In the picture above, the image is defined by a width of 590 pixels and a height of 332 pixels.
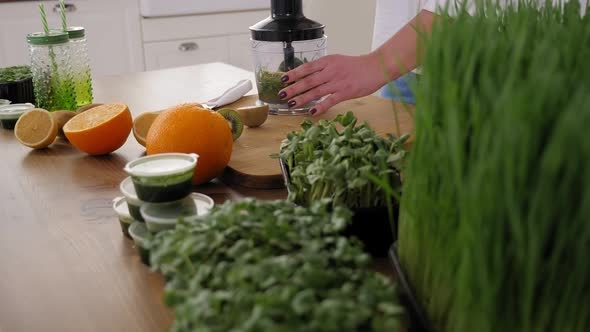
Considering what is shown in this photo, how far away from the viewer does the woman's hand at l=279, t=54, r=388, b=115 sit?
145cm

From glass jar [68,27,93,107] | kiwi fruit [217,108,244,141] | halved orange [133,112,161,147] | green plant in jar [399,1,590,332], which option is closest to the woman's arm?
kiwi fruit [217,108,244,141]

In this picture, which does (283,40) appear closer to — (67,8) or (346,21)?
(67,8)

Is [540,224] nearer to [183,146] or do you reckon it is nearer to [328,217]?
[328,217]

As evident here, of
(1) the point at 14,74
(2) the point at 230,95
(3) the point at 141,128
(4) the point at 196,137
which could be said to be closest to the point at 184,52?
(1) the point at 14,74

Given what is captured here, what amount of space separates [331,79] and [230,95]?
0.24m

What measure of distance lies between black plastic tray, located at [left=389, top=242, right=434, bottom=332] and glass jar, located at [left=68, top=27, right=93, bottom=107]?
1.08 m

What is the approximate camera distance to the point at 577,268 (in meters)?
0.44

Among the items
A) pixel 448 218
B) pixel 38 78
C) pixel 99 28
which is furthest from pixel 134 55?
pixel 448 218

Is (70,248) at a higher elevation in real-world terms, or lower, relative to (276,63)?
A: lower

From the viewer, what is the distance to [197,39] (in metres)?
3.68

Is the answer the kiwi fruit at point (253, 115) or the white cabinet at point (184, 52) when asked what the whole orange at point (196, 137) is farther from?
the white cabinet at point (184, 52)

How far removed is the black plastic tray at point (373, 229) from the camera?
73 cm

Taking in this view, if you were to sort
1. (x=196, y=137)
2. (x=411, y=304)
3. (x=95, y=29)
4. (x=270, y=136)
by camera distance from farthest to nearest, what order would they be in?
(x=95, y=29) → (x=270, y=136) → (x=196, y=137) → (x=411, y=304)

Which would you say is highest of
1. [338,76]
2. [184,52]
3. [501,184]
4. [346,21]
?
[501,184]
